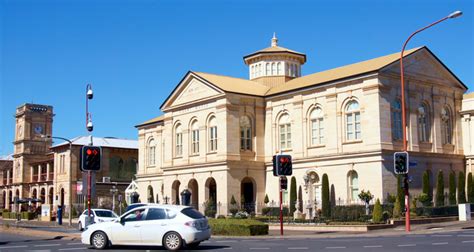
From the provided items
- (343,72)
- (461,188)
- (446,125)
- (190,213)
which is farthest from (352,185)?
(190,213)

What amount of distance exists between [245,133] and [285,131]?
3703 mm

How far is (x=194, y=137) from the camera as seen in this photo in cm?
5853

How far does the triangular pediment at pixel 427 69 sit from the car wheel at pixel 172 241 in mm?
30437

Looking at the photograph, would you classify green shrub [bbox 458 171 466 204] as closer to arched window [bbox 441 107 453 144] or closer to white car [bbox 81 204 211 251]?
arched window [bbox 441 107 453 144]

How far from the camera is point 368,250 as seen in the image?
66.8 feet

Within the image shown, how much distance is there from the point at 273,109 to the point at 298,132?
13.4 feet

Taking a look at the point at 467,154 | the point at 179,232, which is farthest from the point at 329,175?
the point at 179,232

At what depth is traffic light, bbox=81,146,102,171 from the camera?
89.7 ft

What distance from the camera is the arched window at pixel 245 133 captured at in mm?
55531

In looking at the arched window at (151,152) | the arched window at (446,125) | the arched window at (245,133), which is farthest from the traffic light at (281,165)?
the arched window at (151,152)

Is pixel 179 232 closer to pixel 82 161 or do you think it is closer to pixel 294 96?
pixel 82 161

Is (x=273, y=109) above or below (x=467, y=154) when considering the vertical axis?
above

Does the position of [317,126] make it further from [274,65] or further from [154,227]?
[154,227]

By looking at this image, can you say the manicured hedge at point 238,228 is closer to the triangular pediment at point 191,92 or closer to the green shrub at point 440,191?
the green shrub at point 440,191
